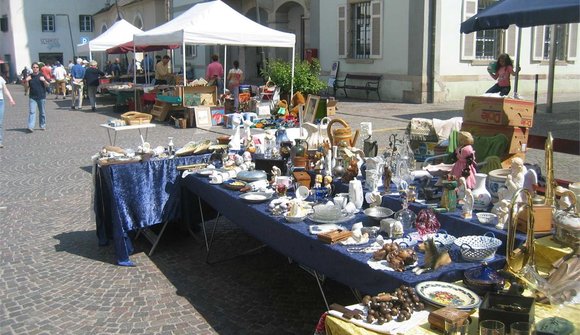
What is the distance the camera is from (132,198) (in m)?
4.65

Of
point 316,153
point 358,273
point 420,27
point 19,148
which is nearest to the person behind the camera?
point 358,273

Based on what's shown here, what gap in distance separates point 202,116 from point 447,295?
10.6 m

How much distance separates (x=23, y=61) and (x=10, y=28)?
8.18 ft

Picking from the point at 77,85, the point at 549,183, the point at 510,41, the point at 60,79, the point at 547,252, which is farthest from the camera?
the point at 60,79

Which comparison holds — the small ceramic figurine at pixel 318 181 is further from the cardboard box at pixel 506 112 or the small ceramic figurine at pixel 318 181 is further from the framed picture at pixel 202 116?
the framed picture at pixel 202 116

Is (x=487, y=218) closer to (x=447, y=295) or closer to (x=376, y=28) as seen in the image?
(x=447, y=295)

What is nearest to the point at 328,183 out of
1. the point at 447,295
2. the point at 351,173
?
the point at 351,173

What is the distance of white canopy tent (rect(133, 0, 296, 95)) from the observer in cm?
1162

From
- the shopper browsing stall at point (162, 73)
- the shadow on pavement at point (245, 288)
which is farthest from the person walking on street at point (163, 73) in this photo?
the shadow on pavement at point (245, 288)

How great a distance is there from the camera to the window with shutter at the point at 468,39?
605 inches

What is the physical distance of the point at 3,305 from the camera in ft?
12.7

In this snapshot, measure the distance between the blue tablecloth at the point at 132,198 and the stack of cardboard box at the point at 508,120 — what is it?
293 centimetres

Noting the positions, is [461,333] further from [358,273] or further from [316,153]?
[316,153]

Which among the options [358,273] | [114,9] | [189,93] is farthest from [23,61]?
[358,273]
